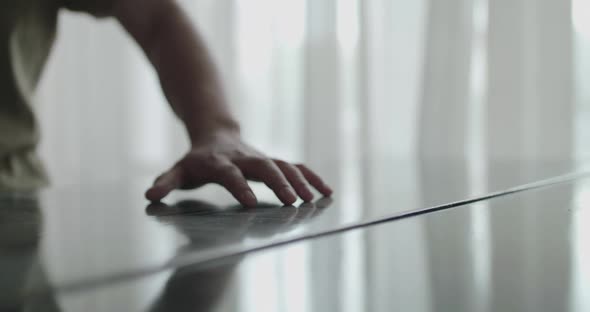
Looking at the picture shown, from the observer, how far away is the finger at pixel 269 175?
641 mm

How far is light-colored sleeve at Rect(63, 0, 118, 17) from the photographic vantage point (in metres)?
1.25

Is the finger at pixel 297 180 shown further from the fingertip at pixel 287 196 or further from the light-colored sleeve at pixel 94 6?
the light-colored sleeve at pixel 94 6

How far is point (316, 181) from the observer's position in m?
0.74

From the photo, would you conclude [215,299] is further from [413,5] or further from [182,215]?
[413,5]

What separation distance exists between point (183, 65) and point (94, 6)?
30 cm

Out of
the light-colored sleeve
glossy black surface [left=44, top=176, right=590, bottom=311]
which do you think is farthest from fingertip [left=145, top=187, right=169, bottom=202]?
the light-colored sleeve

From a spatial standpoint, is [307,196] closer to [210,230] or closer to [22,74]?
[210,230]

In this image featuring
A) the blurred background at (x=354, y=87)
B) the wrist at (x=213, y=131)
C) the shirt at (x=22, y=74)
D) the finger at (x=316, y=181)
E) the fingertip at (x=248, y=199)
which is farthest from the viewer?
the blurred background at (x=354, y=87)

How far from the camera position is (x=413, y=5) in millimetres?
2158

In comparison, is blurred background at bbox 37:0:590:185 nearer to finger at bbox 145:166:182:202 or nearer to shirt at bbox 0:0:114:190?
shirt at bbox 0:0:114:190

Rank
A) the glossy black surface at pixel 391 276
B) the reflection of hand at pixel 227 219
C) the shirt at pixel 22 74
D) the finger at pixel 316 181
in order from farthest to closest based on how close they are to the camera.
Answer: the shirt at pixel 22 74
the finger at pixel 316 181
the reflection of hand at pixel 227 219
the glossy black surface at pixel 391 276

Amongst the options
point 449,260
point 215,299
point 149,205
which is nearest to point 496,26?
point 149,205

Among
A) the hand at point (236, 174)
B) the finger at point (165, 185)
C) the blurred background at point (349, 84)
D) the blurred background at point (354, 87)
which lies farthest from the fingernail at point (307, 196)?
the blurred background at point (349, 84)

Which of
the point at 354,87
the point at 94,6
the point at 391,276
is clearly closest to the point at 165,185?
the point at 391,276
